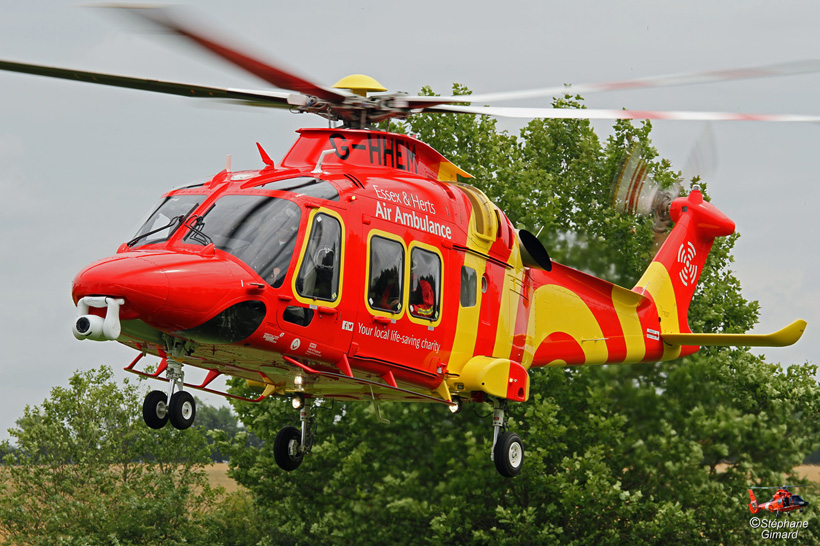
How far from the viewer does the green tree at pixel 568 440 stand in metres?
25.8

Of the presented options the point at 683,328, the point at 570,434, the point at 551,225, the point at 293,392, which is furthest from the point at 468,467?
the point at 293,392

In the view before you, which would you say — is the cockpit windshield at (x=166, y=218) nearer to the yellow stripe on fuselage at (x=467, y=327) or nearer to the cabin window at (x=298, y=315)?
the cabin window at (x=298, y=315)

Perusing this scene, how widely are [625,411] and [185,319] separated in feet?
47.4

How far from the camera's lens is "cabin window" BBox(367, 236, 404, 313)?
12.0m

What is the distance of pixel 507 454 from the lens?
14164 millimetres

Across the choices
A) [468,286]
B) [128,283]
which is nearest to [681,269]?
[468,286]

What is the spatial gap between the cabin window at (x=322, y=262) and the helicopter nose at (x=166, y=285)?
2.63ft

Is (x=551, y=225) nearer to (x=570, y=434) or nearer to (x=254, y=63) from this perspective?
(x=570, y=434)

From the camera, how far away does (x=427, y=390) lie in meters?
13.4

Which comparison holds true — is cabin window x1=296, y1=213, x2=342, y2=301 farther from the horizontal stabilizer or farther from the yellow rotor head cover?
the horizontal stabilizer

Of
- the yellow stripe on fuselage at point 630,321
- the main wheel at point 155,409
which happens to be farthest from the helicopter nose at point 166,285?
the yellow stripe on fuselage at point 630,321

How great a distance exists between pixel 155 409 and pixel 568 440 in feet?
66.1

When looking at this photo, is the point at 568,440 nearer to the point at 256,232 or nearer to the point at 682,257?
the point at 682,257

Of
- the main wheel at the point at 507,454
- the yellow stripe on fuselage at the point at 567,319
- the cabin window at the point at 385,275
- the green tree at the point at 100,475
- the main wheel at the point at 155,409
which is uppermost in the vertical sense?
the cabin window at the point at 385,275
